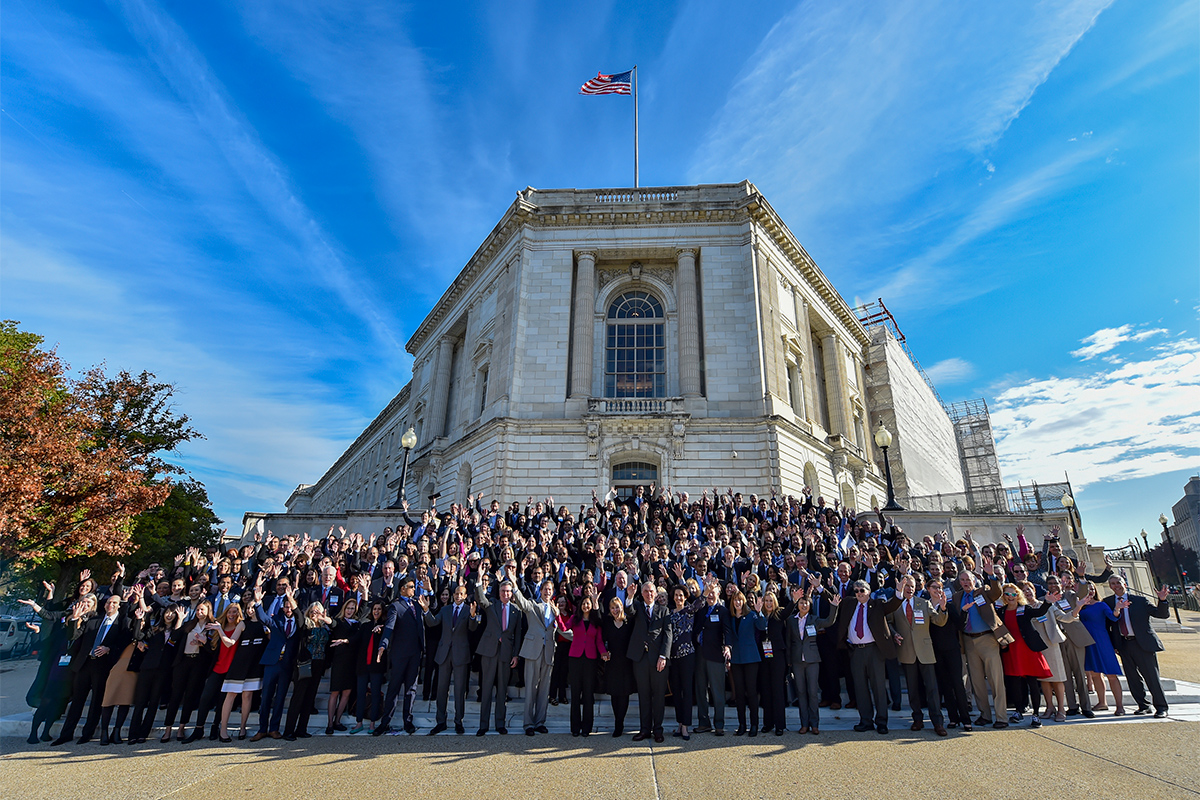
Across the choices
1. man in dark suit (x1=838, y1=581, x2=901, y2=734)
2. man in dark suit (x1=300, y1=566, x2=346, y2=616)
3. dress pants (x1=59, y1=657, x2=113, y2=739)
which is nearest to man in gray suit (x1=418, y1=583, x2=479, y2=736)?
man in dark suit (x1=300, y1=566, x2=346, y2=616)

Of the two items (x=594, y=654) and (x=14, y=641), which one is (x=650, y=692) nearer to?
(x=594, y=654)

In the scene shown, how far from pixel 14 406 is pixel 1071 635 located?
92.0 ft

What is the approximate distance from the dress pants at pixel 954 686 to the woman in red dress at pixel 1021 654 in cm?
105

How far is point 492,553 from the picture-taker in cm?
1319

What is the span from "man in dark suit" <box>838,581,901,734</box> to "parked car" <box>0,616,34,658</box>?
25.3m

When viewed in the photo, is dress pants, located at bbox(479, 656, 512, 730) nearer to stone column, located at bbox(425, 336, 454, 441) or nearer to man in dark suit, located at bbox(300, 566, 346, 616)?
man in dark suit, located at bbox(300, 566, 346, 616)

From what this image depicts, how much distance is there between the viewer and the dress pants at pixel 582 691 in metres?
7.77

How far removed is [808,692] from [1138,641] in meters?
5.24

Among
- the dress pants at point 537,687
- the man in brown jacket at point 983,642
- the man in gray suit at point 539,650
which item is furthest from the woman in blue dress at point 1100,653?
the dress pants at point 537,687

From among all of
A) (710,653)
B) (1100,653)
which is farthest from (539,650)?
(1100,653)

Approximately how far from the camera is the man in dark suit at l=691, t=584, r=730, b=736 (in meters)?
7.77

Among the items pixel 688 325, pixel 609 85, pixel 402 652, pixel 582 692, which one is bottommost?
pixel 582 692

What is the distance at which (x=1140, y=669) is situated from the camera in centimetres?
862

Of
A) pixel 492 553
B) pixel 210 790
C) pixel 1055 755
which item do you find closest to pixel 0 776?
pixel 210 790
